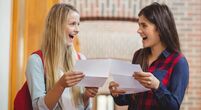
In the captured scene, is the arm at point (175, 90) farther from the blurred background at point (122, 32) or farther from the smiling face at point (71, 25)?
the blurred background at point (122, 32)

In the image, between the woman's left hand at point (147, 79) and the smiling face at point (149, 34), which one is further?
the smiling face at point (149, 34)

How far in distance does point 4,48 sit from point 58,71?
89 centimetres

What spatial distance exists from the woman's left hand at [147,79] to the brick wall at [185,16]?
9.47 feet

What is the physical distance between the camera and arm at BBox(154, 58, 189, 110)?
2002 millimetres

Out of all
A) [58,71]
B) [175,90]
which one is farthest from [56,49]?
[175,90]

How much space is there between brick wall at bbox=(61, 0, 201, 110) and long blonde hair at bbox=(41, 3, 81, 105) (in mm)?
2467

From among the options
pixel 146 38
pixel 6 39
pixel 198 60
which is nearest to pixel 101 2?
pixel 198 60

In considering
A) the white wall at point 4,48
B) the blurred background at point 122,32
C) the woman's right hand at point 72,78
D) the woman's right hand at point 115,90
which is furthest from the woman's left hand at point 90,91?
the blurred background at point 122,32

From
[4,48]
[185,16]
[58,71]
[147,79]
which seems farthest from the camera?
[185,16]

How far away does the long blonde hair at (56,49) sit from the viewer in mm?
2193

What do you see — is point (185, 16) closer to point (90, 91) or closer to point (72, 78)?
point (90, 91)

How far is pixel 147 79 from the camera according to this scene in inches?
77.5

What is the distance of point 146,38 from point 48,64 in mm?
547

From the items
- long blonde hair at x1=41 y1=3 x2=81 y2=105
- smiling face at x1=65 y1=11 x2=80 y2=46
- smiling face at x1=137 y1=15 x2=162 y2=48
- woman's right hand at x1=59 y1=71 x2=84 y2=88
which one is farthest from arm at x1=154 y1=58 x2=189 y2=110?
smiling face at x1=65 y1=11 x2=80 y2=46
